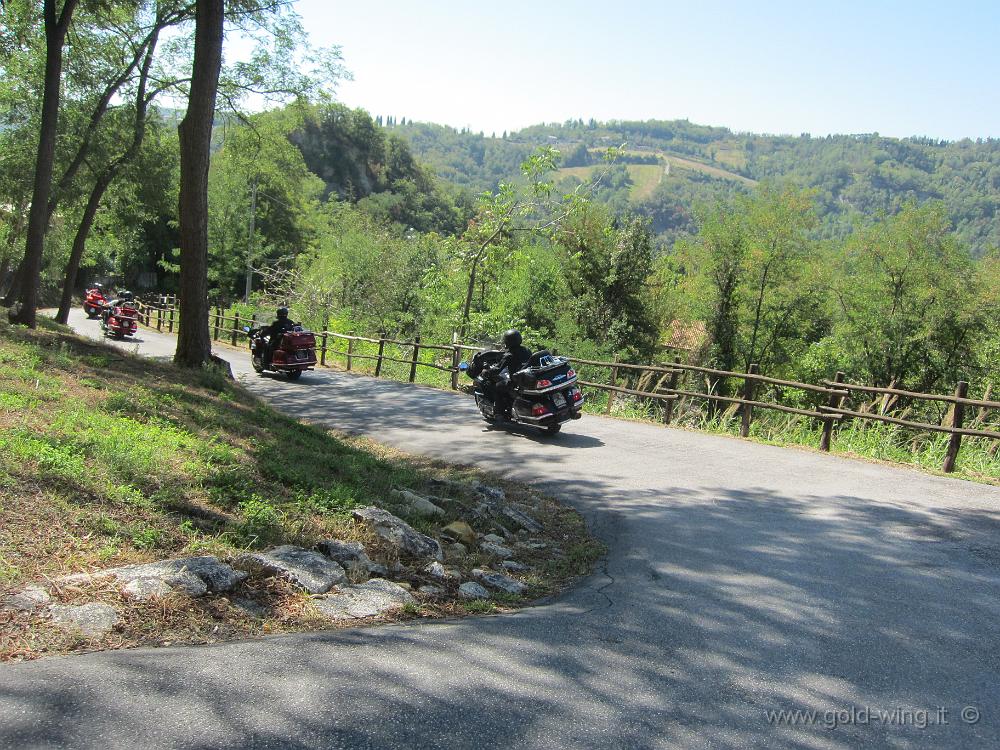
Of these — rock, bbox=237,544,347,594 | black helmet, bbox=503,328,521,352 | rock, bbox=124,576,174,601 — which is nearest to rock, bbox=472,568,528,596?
rock, bbox=237,544,347,594

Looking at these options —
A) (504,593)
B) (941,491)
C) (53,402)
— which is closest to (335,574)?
(504,593)

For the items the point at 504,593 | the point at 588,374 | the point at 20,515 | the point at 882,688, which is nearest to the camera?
the point at 882,688

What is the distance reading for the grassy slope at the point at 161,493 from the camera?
4000mm

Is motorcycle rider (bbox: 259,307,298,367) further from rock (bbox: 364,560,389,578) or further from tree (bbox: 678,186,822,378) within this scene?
tree (bbox: 678,186,822,378)

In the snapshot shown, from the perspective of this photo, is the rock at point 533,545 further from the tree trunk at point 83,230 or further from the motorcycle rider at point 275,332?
the tree trunk at point 83,230

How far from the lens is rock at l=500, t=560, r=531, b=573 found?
20.0 ft

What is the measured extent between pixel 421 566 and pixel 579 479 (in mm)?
3905

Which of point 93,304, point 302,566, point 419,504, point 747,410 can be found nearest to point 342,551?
point 302,566

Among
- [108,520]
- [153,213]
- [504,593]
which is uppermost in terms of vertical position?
[153,213]

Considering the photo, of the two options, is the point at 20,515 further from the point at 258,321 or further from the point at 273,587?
the point at 258,321

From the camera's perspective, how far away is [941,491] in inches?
331

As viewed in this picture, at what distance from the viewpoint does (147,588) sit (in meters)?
4.02

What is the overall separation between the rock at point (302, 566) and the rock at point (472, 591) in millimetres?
848

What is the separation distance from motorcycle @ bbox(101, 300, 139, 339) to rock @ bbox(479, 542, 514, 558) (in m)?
26.1
